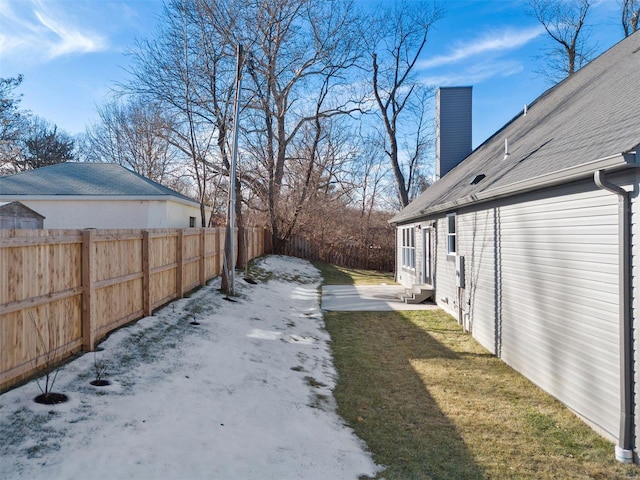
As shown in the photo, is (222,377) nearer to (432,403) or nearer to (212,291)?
(432,403)

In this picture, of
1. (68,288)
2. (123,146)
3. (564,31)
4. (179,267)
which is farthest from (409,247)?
(123,146)

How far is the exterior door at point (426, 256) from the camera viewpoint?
12.3 metres

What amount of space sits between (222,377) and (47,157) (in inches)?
1171

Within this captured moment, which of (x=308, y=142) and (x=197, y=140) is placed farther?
(x=308, y=142)

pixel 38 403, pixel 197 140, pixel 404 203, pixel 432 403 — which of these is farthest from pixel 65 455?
pixel 404 203

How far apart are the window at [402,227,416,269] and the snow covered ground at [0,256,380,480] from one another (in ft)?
28.8

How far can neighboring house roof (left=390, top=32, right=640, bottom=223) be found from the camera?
3955mm

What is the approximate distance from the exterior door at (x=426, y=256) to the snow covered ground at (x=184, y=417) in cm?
645

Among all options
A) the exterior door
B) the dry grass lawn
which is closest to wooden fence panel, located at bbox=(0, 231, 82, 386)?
the dry grass lawn

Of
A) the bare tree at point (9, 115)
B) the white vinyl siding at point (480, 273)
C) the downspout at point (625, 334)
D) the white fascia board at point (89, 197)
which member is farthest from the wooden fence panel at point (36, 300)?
the bare tree at point (9, 115)

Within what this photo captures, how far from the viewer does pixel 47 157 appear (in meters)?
27.9

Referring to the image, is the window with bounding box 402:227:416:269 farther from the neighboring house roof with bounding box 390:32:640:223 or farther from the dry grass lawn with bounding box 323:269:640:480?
the dry grass lawn with bounding box 323:269:640:480

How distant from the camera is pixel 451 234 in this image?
9812mm

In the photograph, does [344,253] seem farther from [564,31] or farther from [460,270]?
[460,270]
